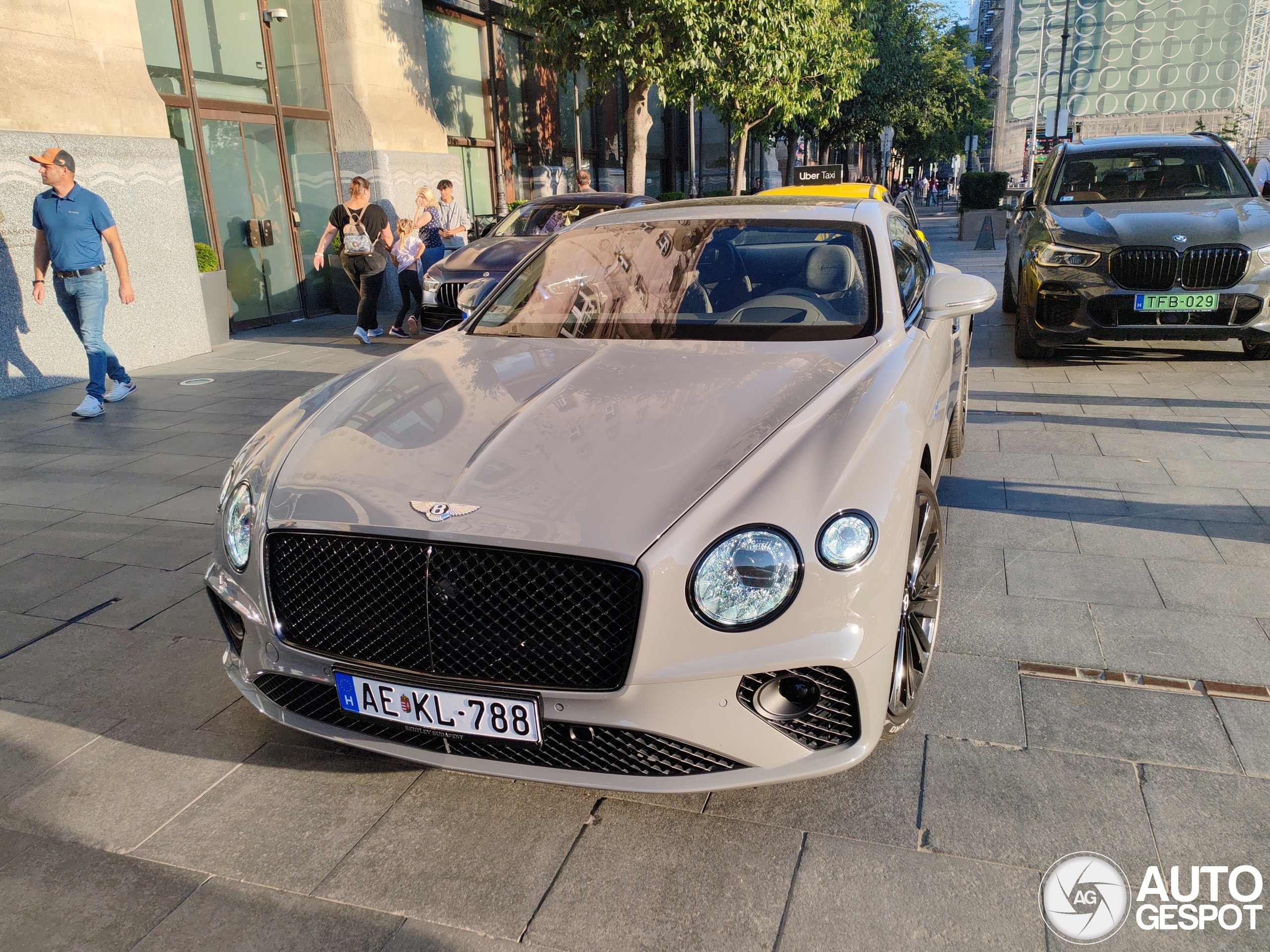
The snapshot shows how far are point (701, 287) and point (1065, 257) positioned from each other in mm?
5043

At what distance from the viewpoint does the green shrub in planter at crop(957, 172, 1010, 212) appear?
25562 millimetres

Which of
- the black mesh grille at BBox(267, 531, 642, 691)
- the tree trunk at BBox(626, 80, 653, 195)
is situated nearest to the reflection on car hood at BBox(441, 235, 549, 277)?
the tree trunk at BBox(626, 80, 653, 195)

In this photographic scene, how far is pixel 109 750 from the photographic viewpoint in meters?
2.97

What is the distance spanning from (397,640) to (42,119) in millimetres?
8506

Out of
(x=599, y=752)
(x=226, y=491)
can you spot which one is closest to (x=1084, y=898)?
(x=599, y=752)

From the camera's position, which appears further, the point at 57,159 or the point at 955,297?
the point at 57,159

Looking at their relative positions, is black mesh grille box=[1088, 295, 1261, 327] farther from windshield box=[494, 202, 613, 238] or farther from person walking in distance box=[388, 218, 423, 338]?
person walking in distance box=[388, 218, 423, 338]

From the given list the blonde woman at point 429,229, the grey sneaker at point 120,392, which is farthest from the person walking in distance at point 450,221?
the grey sneaker at point 120,392

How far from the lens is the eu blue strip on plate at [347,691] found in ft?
7.91

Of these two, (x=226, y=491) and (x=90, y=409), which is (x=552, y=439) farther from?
(x=90, y=409)

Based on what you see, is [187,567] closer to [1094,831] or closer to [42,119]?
[1094,831]

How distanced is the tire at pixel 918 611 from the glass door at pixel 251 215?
417 inches

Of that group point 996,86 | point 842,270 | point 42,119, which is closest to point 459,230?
point 42,119

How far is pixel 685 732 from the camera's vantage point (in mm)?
2199
